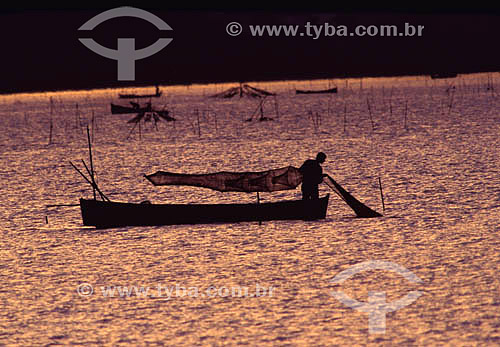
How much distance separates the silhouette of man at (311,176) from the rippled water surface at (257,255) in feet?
1.46

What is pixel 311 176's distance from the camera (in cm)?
968

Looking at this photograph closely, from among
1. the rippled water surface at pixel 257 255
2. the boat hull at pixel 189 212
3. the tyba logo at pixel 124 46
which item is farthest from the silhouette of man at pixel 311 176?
the tyba logo at pixel 124 46

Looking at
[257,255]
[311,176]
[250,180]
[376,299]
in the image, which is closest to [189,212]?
[250,180]

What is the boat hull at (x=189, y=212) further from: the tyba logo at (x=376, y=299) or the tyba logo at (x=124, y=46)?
the tyba logo at (x=124, y=46)

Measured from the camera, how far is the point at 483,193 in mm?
11492

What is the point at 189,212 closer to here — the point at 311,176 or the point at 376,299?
the point at 311,176

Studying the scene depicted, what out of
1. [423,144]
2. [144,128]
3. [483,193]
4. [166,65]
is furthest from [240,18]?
[483,193]

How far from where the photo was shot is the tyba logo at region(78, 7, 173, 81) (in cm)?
8575

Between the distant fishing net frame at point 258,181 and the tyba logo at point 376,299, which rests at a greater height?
the distant fishing net frame at point 258,181

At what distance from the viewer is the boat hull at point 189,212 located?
983 centimetres

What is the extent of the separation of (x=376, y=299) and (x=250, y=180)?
354 centimetres

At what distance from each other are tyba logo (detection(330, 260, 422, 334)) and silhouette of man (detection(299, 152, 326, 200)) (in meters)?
2.01

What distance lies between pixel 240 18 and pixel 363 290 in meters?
102

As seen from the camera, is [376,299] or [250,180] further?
[250,180]
